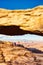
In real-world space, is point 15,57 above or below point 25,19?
below

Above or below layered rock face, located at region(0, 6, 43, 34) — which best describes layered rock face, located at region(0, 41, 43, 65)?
below

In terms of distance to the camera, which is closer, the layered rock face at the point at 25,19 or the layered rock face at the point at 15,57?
the layered rock face at the point at 15,57

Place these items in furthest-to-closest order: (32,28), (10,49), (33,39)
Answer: (33,39), (32,28), (10,49)

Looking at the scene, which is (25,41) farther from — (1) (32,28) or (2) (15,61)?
(2) (15,61)

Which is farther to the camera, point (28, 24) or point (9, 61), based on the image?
point (28, 24)

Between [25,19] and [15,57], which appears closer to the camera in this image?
[15,57]

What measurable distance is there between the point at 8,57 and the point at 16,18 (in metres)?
2.86

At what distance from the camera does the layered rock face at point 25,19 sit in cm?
1134

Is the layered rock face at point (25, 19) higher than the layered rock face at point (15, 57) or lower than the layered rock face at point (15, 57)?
higher

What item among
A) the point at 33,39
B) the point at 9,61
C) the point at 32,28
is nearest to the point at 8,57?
the point at 9,61

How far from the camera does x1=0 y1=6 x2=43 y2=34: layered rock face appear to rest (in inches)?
446

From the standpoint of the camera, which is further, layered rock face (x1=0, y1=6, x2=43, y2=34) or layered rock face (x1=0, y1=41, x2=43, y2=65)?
layered rock face (x1=0, y1=6, x2=43, y2=34)

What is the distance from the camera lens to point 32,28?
1136cm

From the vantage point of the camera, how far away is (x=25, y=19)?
11609mm
